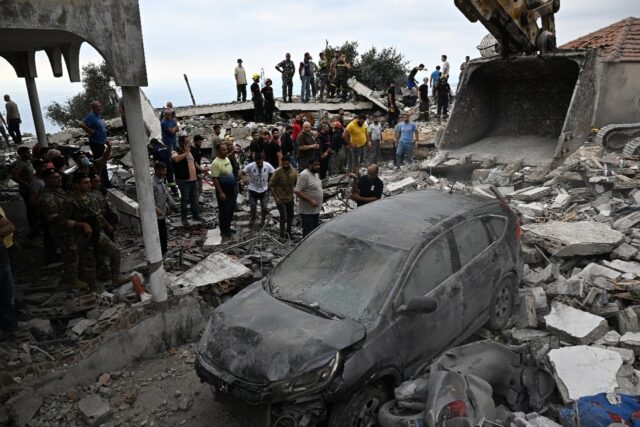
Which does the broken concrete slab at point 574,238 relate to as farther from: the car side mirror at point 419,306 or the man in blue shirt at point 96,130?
the man in blue shirt at point 96,130

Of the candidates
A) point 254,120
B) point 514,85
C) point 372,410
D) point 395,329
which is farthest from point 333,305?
point 254,120

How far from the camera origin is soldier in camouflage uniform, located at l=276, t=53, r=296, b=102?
18062 millimetres

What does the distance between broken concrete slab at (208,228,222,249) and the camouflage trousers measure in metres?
1.62

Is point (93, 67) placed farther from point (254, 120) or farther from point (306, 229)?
point (306, 229)

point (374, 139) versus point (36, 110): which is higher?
point (36, 110)

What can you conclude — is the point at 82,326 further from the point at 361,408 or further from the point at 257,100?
the point at 257,100

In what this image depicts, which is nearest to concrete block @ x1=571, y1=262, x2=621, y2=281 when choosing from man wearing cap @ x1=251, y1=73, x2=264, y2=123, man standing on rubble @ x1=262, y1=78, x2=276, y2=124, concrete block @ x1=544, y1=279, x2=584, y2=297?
concrete block @ x1=544, y1=279, x2=584, y2=297

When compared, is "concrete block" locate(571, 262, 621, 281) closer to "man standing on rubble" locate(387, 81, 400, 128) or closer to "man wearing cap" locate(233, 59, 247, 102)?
"man standing on rubble" locate(387, 81, 400, 128)

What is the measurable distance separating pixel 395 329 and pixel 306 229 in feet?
13.1

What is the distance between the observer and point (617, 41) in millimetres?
11000

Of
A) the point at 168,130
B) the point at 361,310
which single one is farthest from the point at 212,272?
the point at 168,130

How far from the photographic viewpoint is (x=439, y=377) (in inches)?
138

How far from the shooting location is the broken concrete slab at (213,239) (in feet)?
25.5

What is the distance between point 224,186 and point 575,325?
5615 millimetres
